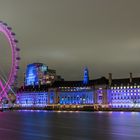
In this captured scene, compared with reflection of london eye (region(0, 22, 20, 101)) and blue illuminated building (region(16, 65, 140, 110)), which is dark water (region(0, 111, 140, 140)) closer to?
reflection of london eye (region(0, 22, 20, 101))

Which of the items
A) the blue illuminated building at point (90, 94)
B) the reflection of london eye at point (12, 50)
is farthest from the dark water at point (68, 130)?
the blue illuminated building at point (90, 94)

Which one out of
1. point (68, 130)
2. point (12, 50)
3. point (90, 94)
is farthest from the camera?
point (90, 94)

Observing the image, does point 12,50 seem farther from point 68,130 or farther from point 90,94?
point 90,94

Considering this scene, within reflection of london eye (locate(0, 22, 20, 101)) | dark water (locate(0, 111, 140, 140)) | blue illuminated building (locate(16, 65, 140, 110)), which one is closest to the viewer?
dark water (locate(0, 111, 140, 140))

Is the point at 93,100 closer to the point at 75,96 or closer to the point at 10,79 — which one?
the point at 75,96

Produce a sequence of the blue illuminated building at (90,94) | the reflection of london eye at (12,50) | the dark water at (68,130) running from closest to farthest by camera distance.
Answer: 1. the dark water at (68,130)
2. the reflection of london eye at (12,50)
3. the blue illuminated building at (90,94)

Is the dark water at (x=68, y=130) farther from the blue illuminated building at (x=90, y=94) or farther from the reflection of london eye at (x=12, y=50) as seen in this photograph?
the blue illuminated building at (x=90, y=94)

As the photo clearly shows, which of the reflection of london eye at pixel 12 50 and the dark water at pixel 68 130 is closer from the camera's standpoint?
the dark water at pixel 68 130

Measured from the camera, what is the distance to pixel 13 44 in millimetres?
65312

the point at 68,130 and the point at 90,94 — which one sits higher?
the point at 90,94

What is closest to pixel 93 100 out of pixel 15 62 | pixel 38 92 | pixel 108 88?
pixel 108 88

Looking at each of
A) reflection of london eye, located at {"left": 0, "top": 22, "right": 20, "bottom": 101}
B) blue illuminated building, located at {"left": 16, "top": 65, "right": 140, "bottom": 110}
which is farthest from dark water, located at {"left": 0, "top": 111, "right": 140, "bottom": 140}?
blue illuminated building, located at {"left": 16, "top": 65, "right": 140, "bottom": 110}

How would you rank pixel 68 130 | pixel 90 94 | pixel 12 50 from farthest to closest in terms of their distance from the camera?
pixel 90 94, pixel 12 50, pixel 68 130

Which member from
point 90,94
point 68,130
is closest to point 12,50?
point 68,130
